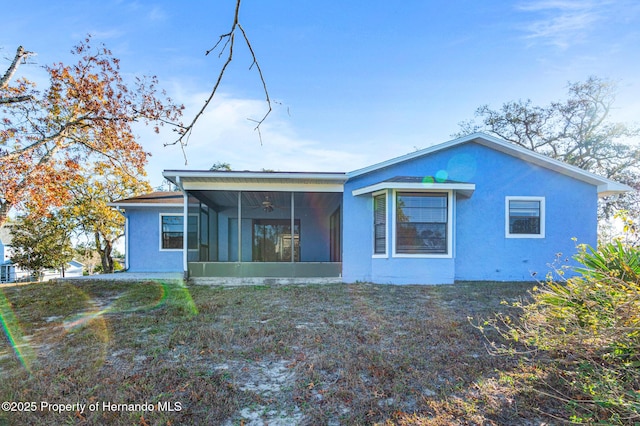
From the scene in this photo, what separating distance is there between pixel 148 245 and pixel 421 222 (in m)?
9.57

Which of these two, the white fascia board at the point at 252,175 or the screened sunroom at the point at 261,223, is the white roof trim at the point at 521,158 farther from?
the screened sunroom at the point at 261,223

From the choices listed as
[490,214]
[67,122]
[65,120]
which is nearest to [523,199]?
[490,214]

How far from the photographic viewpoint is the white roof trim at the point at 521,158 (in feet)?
31.1

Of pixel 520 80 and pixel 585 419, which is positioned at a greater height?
pixel 520 80

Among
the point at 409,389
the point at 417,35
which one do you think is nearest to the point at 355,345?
the point at 409,389

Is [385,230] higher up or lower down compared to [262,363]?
higher up

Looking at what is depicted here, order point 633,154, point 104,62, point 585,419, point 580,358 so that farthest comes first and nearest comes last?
1. point 633,154
2. point 104,62
3. point 580,358
4. point 585,419

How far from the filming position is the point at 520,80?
838 centimetres

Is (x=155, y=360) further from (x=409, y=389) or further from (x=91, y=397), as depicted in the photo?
(x=409, y=389)

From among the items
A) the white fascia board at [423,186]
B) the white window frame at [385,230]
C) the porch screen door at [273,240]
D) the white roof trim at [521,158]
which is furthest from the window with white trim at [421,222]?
the porch screen door at [273,240]

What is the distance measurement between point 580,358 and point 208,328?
459cm

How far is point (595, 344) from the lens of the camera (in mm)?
2887

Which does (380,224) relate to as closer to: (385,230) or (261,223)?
(385,230)

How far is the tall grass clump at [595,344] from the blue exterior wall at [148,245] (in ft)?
37.5
